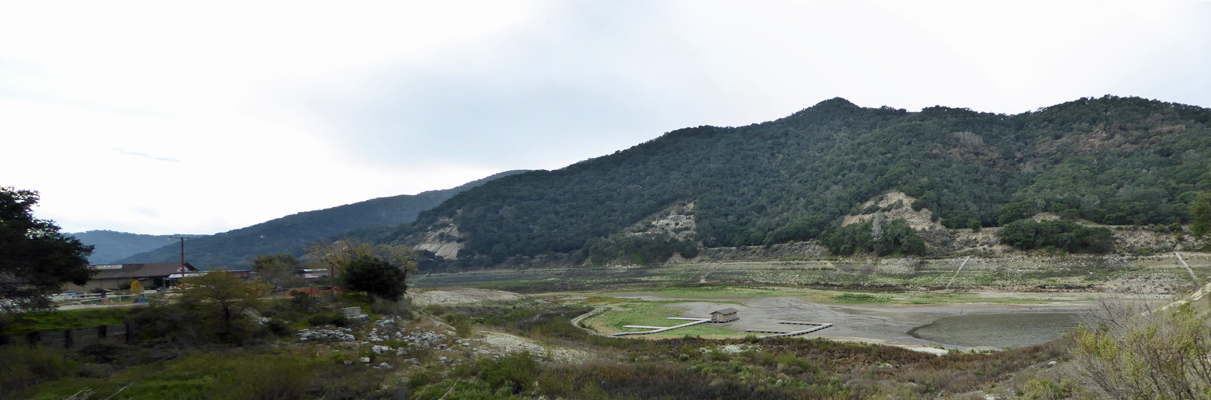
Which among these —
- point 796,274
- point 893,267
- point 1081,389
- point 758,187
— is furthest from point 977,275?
point 758,187

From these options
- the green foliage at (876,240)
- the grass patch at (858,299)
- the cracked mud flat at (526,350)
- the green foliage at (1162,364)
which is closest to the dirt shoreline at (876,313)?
the grass patch at (858,299)

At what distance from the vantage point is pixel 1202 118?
79.8 meters

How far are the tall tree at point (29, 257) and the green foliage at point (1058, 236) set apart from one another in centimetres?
7253

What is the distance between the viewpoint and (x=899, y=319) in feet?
106

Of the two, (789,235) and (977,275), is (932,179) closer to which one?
(789,235)

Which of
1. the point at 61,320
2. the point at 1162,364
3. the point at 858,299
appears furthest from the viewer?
the point at 858,299

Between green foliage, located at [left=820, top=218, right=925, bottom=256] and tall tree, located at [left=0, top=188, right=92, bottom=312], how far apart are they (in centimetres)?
7293

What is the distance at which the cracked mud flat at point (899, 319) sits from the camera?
24016mm

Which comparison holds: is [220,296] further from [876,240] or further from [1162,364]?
[876,240]

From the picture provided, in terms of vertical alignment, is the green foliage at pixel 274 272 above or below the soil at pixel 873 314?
above

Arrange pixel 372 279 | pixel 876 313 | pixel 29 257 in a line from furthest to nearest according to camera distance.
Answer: pixel 876 313, pixel 372 279, pixel 29 257

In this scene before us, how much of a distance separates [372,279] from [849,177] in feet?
340

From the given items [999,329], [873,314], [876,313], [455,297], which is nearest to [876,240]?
[876,313]

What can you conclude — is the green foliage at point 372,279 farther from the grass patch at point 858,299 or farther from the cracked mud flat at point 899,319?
the grass patch at point 858,299
